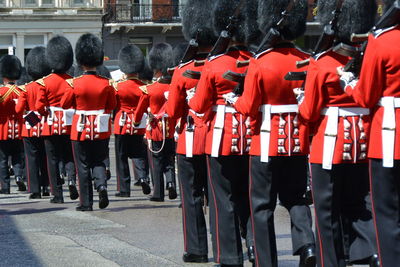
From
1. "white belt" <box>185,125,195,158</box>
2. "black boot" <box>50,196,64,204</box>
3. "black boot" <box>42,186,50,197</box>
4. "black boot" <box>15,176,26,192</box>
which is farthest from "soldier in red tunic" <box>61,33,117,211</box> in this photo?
"white belt" <box>185,125,195,158</box>

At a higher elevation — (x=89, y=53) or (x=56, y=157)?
(x=89, y=53)

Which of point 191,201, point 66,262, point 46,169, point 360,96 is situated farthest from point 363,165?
point 46,169

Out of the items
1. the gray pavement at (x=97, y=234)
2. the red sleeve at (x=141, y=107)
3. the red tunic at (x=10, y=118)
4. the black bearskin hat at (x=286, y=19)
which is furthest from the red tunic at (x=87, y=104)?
the black bearskin hat at (x=286, y=19)

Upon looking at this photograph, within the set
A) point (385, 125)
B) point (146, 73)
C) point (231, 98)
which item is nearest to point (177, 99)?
point (231, 98)

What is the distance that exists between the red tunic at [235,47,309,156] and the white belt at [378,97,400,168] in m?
1.28

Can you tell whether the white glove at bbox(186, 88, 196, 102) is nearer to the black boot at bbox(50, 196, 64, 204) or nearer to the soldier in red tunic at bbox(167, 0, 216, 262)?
the soldier in red tunic at bbox(167, 0, 216, 262)

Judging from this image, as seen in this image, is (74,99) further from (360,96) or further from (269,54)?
(360,96)

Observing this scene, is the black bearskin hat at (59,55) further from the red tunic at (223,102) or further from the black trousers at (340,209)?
the black trousers at (340,209)

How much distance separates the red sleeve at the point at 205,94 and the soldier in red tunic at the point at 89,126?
4.27m

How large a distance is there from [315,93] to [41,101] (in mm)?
6834

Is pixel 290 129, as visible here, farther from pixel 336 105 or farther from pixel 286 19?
pixel 286 19

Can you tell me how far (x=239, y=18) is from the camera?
A: 7703mm

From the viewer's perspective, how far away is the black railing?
40188 millimetres

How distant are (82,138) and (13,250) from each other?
2946 millimetres
